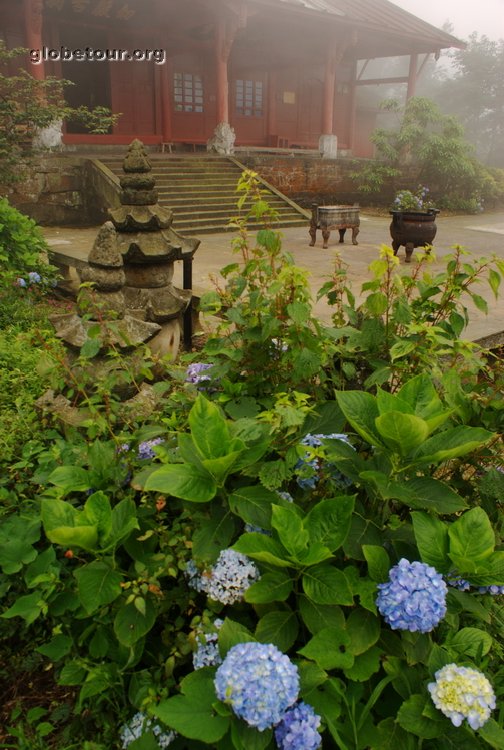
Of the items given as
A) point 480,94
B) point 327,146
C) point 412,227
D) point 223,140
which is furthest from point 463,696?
point 480,94

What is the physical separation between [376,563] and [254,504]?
0.34 meters

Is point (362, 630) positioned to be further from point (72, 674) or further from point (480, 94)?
point (480, 94)

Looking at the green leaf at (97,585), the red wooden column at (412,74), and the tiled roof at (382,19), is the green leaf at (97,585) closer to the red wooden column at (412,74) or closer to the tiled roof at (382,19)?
the tiled roof at (382,19)

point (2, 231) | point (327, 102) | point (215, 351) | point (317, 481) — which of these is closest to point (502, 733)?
point (317, 481)

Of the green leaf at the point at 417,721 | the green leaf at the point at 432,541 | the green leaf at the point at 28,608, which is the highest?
the green leaf at the point at 432,541

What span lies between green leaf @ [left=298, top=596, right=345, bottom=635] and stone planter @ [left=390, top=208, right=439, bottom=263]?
22.5 ft

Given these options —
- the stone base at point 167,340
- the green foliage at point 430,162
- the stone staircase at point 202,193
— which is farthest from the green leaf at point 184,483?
the green foliage at point 430,162

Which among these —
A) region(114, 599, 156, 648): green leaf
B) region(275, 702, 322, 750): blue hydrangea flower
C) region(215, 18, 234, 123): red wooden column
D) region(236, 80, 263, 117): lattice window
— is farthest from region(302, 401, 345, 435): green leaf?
region(236, 80, 263, 117): lattice window

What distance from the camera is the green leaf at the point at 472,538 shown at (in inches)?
54.3

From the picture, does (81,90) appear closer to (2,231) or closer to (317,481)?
(2,231)

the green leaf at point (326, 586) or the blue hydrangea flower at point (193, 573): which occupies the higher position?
the green leaf at point (326, 586)

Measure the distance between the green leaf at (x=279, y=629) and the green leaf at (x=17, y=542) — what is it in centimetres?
80

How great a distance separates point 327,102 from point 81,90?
658 centimetres
